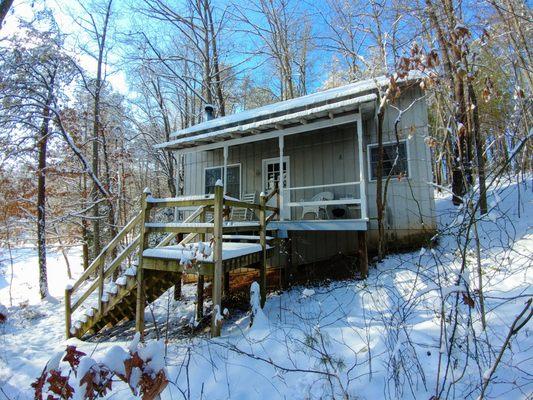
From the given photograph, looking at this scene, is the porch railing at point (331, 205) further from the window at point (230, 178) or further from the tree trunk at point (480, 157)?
the tree trunk at point (480, 157)

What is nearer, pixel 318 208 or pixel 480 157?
pixel 480 157

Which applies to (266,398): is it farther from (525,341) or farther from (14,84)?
(14,84)

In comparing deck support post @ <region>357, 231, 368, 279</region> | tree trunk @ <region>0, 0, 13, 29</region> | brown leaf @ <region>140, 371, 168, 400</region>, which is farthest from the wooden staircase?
tree trunk @ <region>0, 0, 13, 29</region>

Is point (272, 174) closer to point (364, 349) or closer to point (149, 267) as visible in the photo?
point (149, 267)

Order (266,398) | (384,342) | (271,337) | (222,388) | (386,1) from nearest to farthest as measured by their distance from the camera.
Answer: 1. (266,398)
2. (222,388)
3. (384,342)
4. (271,337)
5. (386,1)

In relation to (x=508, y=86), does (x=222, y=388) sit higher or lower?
lower

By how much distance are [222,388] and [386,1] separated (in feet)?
30.3

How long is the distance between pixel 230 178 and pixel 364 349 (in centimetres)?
790

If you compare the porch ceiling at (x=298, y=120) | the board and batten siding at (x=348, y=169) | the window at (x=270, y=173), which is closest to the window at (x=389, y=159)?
the board and batten siding at (x=348, y=169)

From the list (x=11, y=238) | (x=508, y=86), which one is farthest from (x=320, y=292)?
(x=11, y=238)

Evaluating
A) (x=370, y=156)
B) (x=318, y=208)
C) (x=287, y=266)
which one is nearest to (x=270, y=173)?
(x=318, y=208)

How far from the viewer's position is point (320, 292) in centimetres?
612

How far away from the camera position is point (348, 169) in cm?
819

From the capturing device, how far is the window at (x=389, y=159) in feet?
25.2
